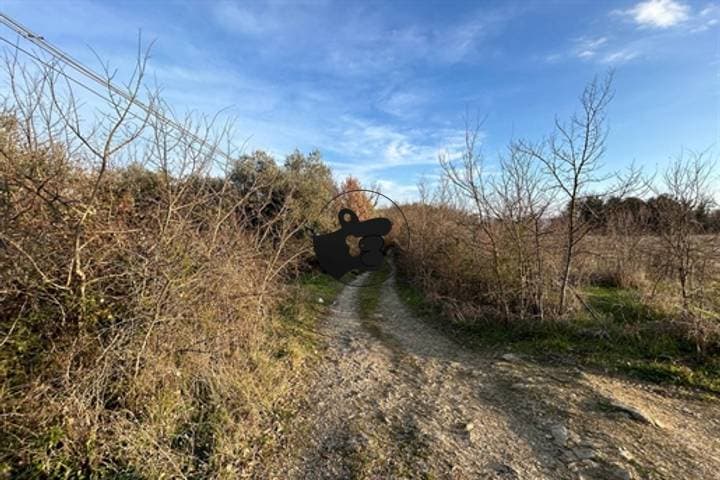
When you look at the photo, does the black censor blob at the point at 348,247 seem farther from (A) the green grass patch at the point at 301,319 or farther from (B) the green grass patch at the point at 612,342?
(B) the green grass patch at the point at 612,342

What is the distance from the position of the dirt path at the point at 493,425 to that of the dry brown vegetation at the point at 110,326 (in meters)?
0.74

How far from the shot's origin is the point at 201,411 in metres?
3.17

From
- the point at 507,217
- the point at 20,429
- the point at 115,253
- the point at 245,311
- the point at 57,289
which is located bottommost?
the point at 20,429

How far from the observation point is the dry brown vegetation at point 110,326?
7.97ft

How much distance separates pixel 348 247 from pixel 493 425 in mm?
2540

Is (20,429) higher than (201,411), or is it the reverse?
(20,429)

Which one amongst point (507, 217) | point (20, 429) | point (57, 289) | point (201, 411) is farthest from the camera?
point (507, 217)

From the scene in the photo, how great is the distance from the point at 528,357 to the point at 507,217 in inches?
102

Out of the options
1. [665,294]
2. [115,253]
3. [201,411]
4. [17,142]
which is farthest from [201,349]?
[665,294]

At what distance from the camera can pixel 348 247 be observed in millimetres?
4180

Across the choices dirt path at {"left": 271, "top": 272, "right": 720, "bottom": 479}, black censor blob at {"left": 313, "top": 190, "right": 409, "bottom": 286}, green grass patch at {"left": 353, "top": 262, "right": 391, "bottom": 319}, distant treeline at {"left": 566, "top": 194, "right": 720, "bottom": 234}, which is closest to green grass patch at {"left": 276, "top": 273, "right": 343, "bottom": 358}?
dirt path at {"left": 271, "top": 272, "right": 720, "bottom": 479}

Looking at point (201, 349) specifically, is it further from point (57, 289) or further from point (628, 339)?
point (628, 339)

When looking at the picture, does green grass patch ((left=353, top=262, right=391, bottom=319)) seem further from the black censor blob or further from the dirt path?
the dirt path

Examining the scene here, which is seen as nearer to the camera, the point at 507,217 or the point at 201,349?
the point at 201,349
